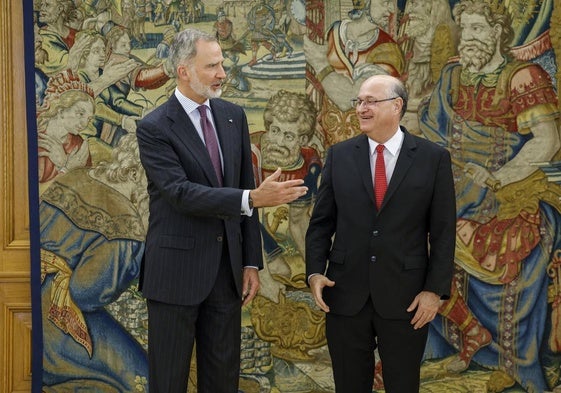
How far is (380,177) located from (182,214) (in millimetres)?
821

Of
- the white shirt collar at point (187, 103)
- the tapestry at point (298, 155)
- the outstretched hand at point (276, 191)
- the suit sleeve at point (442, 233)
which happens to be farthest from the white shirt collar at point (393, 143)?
the tapestry at point (298, 155)

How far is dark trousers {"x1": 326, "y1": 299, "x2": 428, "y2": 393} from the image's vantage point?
3.00 m

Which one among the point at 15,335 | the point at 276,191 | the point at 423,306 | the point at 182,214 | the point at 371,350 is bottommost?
the point at 15,335

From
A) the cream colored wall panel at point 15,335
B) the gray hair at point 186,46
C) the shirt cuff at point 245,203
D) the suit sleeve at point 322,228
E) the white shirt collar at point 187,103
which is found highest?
the gray hair at point 186,46

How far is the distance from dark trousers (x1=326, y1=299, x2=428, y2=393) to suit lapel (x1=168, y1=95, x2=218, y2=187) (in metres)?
0.79

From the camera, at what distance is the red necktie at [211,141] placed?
3.01m

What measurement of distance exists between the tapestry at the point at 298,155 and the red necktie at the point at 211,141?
104 centimetres

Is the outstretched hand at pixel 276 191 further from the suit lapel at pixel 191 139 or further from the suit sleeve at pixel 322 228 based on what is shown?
the suit sleeve at pixel 322 228

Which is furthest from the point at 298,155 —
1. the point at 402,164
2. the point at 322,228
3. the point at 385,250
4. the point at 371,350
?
the point at 371,350

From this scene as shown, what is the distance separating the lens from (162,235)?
2.95m

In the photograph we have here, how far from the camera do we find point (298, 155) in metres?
4.07

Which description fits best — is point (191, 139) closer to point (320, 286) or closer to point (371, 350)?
point (320, 286)

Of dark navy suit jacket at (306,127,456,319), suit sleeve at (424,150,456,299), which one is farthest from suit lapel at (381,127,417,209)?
suit sleeve at (424,150,456,299)

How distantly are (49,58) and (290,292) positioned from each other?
185 cm
